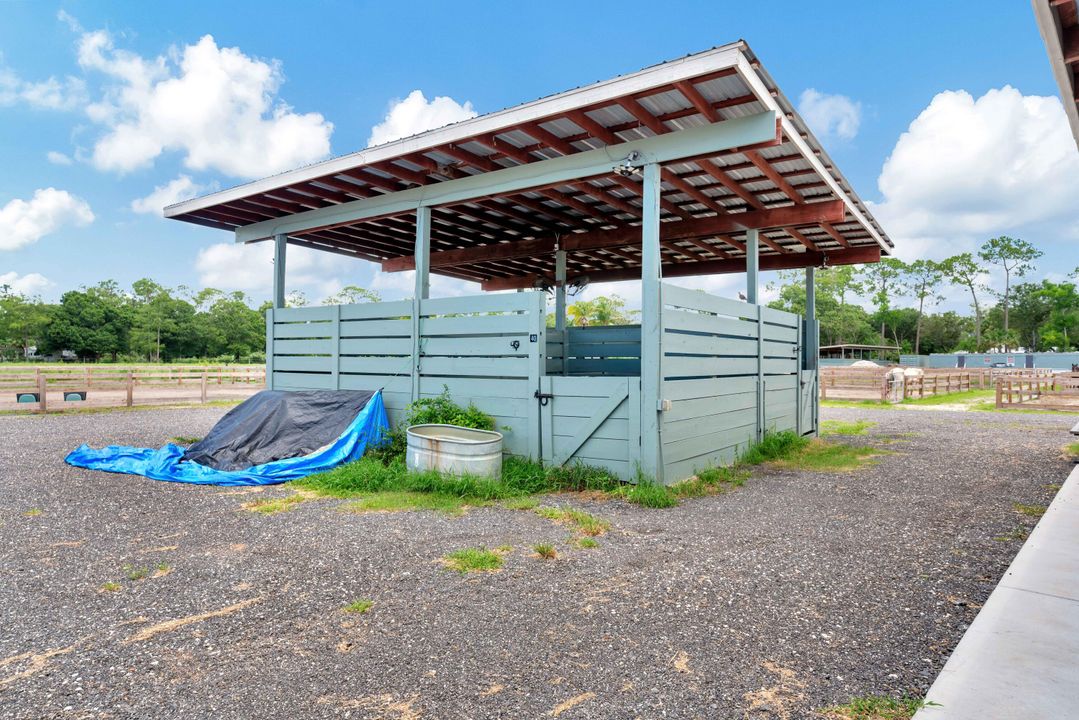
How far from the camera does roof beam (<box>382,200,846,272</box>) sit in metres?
7.79

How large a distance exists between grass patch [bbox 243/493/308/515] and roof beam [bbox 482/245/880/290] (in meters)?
7.70

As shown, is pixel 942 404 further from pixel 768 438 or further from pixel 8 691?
pixel 8 691

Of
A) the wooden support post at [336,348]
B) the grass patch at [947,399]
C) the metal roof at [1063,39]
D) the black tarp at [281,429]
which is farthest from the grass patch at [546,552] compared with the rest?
the grass patch at [947,399]

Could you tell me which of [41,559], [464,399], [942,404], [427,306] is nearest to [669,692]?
[41,559]

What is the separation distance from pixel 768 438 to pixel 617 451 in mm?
3337

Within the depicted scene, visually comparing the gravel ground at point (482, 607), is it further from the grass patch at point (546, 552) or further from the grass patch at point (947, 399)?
the grass patch at point (947, 399)

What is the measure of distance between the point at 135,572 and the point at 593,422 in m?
3.84

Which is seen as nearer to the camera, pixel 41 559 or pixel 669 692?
pixel 669 692

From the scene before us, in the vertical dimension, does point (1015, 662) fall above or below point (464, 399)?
below

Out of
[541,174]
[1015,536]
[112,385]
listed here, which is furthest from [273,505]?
[112,385]

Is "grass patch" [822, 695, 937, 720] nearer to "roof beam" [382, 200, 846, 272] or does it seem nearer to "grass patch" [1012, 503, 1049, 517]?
"grass patch" [1012, 503, 1049, 517]

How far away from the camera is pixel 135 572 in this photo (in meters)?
3.43

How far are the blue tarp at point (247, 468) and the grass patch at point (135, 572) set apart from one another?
2585 millimetres

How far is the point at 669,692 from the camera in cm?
217
